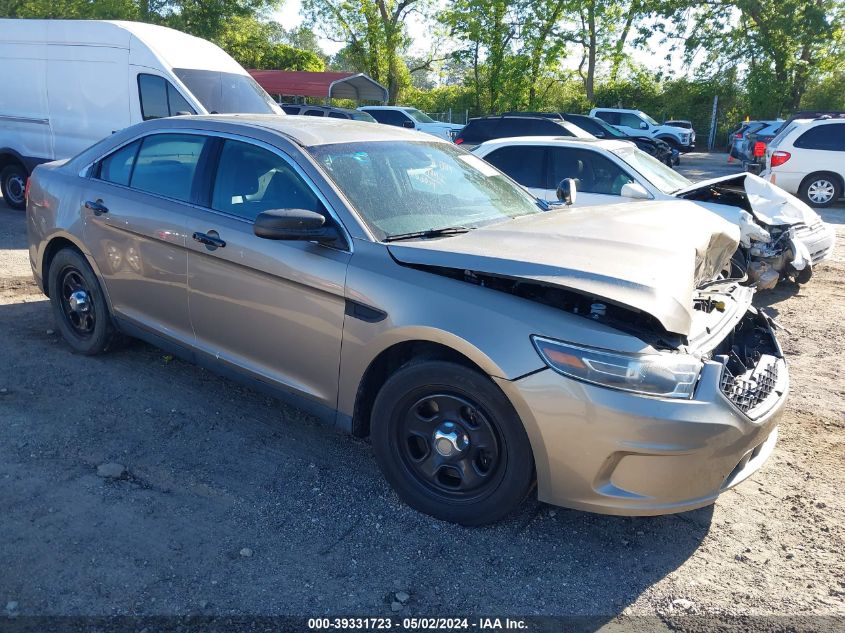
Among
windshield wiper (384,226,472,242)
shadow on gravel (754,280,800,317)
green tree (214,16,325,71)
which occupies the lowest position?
shadow on gravel (754,280,800,317)

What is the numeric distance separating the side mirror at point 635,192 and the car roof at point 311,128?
142 inches

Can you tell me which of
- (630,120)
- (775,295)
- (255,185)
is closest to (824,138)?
(775,295)

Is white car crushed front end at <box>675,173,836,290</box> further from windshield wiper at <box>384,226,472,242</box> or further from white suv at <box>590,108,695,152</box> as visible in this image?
white suv at <box>590,108,695,152</box>

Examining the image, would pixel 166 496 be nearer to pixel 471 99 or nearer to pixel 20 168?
pixel 20 168

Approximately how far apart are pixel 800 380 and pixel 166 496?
14.2ft

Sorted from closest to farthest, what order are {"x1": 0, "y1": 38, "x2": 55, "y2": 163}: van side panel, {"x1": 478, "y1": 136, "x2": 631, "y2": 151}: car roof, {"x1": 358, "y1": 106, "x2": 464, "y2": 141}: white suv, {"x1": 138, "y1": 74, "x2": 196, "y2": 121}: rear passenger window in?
{"x1": 478, "y1": 136, "x2": 631, "y2": 151}: car roof → {"x1": 138, "y1": 74, "x2": 196, "y2": 121}: rear passenger window → {"x1": 0, "y1": 38, "x2": 55, "y2": 163}: van side panel → {"x1": 358, "y1": 106, "x2": 464, "y2": 141}: white suv

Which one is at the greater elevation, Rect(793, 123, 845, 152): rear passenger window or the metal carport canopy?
the metal carport canopy

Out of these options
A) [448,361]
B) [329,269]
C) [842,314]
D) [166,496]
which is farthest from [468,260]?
[842,314]

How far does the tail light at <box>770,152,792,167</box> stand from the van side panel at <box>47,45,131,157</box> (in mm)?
→ 11819

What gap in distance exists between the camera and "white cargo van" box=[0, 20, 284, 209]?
951 cm

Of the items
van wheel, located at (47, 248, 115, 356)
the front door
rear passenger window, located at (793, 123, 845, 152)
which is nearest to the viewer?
van wheel, located at (47, 248, 115, 356)

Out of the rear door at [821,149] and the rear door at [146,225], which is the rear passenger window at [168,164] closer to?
the rear door at [146,225]

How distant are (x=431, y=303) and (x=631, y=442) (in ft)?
3.30

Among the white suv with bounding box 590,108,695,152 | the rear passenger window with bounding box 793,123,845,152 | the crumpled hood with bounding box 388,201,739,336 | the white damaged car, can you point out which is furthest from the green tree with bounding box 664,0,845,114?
the crumpled hood with bounding box 388,201,739,336
